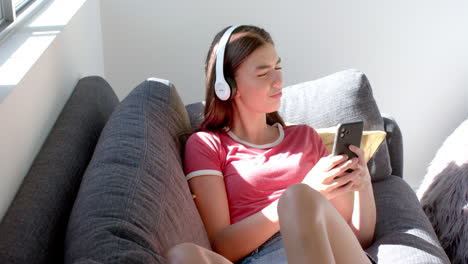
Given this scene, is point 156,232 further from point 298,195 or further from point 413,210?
point 413,210

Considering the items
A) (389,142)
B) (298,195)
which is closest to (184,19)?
(389,142)

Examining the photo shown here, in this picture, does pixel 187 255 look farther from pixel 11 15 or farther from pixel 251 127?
pixel 11 15

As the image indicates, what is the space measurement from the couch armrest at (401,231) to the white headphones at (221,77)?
0.56 meters

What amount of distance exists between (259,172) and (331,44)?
56.0 inches

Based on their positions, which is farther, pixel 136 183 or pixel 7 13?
pixel 7 13

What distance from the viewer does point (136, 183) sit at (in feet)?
4.59

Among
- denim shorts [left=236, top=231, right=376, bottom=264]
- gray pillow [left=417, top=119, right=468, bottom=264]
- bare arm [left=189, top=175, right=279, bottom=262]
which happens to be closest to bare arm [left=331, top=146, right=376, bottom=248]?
denim shorts [left=236, top=231, right=376, bottom=264]

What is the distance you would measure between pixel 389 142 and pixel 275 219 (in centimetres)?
86

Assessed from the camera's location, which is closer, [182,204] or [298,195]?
[298,195]

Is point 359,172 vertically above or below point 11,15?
below

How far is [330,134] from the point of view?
83.0 inches

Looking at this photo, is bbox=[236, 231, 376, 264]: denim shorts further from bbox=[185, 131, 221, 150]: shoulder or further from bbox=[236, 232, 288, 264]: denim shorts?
bbox=[185, 131, 221, 150]: shoulder

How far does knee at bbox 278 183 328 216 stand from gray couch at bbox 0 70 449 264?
23cm

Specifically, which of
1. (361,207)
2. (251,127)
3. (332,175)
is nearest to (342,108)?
Answer: (251,127)
